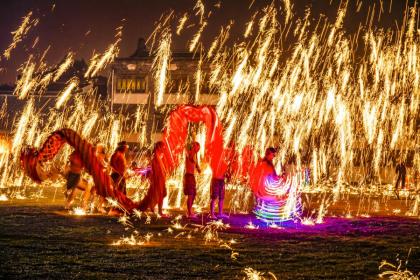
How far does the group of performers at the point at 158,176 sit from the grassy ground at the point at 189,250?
2.81 ft

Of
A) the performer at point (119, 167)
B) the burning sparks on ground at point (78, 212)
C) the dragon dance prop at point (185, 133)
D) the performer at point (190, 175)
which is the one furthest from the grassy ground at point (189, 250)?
the dragon dance prop at point (185, 133)

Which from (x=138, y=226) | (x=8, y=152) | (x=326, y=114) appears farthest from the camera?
(x=8, y=152)

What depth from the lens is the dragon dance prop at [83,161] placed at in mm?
11805

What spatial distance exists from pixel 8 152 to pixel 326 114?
17155mm

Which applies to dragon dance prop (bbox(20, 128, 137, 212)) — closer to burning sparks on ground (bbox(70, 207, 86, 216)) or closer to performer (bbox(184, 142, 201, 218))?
burning sparks on ground (bbox(70, 207, 86, 216))

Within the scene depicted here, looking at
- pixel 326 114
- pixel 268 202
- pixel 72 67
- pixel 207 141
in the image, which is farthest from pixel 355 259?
pixel 72 67

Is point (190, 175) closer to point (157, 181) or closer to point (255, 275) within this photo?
point (157, 181)

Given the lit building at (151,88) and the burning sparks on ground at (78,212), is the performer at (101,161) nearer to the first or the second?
the burning sparks on ground at (78,212)

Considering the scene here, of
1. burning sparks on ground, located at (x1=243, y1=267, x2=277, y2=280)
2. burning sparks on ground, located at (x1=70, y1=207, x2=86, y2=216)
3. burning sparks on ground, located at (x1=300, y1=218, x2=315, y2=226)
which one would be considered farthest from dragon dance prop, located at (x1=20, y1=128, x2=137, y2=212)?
burning sparks on ground, located at (x1=243, y1=267, x2=277, y2=280)

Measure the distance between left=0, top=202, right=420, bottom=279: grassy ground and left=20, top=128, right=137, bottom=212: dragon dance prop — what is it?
0.94 m

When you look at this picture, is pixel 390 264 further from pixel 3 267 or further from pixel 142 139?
pixel 142 139

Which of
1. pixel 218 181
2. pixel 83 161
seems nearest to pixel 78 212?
pixel 83 161

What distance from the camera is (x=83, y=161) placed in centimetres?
1212

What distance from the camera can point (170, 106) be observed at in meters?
43.5
